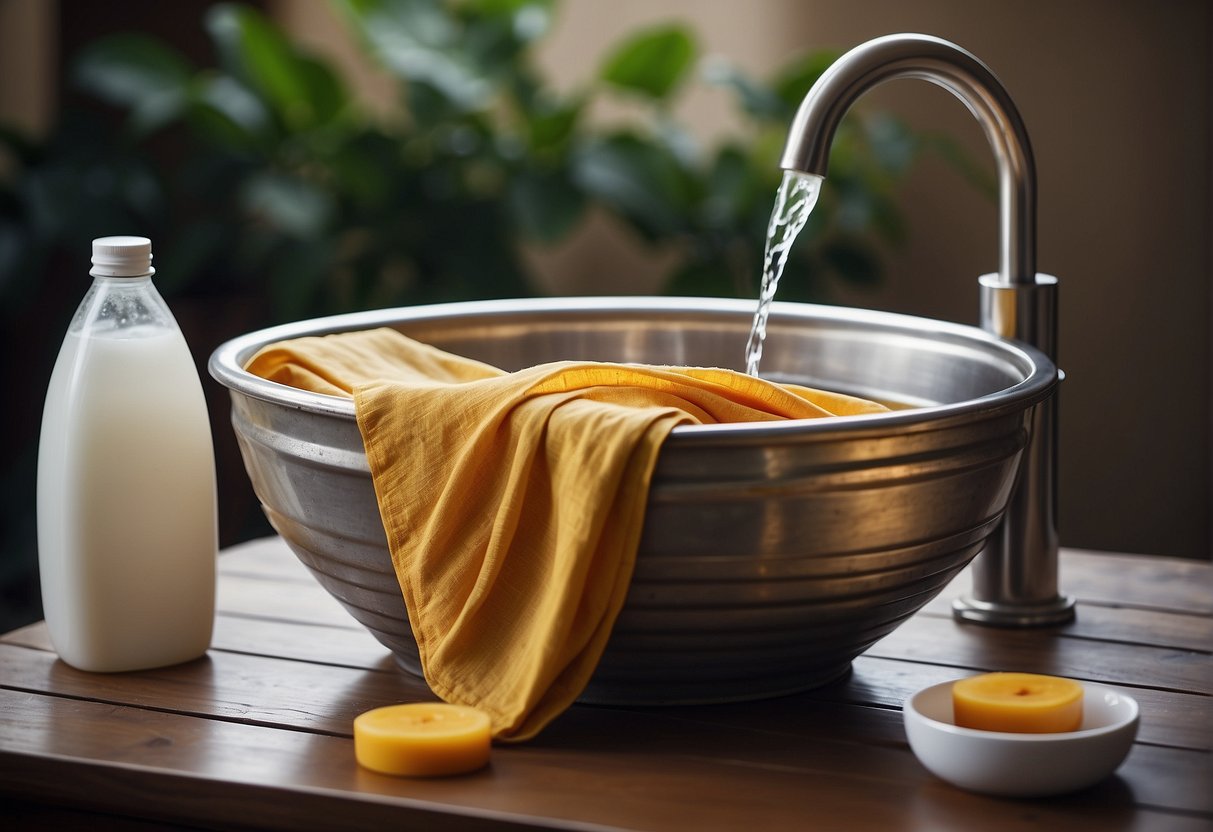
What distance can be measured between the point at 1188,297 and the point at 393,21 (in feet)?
4.36

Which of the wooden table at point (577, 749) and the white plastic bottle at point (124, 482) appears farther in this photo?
the white plastic bottle at point (124, 482)

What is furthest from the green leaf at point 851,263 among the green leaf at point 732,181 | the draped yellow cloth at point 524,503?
the draped yellow cloth at point 524,503

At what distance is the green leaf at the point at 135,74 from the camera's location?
2.42 meters

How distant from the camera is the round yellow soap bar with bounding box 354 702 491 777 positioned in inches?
27.9

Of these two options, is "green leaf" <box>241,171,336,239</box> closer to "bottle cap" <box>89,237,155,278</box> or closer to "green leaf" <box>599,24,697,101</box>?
"green leaf" <box>599,24,697,101</box>

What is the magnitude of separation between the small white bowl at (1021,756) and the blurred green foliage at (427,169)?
5.23 feet

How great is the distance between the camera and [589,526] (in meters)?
0.70

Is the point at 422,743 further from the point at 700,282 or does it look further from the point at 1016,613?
the point at 700,282

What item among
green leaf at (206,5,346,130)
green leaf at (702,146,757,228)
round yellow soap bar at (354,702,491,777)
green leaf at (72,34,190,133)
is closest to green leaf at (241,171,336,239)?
green leaf at (206,5,346,130)

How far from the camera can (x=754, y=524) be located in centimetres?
71

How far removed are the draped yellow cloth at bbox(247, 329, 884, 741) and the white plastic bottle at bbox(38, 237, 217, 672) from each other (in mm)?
164

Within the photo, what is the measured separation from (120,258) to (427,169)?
1.60m

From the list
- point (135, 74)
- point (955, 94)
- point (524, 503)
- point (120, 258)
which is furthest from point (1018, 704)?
point (135, 74)

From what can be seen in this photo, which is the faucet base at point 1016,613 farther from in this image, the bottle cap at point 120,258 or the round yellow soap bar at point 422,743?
the bottle cap at point 120,258
